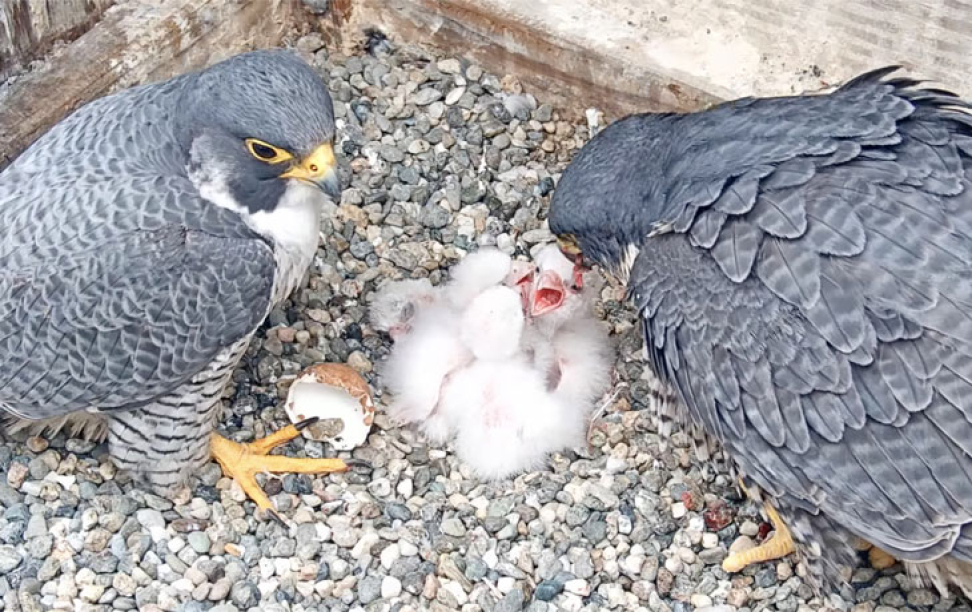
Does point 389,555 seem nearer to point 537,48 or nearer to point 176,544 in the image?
point 176,544

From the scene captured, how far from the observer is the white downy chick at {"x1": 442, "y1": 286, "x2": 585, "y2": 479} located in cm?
396

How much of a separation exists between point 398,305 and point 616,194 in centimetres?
87

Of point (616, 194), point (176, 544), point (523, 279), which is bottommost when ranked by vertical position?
point (176, 544)

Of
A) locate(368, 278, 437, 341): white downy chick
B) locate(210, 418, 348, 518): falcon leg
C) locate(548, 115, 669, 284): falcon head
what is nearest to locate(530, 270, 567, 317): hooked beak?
locate(548, 115, 669, 284): falcon head

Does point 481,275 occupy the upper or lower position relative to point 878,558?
upper

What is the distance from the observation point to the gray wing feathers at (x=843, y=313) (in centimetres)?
314

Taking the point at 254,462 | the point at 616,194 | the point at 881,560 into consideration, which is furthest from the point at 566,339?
the point at 881,560

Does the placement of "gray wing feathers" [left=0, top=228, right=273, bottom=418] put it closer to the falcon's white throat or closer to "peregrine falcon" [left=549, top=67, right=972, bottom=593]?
the falcon's white throat

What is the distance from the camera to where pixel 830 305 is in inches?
126

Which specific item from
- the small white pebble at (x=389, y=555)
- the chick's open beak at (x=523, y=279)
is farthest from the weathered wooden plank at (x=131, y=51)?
the small white pebble at (x=389, y=555)

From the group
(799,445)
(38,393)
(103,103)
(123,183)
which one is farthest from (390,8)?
(799,445)

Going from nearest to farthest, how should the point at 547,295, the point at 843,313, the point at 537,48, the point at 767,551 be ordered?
the point at 843,313 < the point at 767,551 < the point at 547,295 < the point at 537,48

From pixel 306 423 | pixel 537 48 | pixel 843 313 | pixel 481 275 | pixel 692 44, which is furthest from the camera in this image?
pixel 537 48

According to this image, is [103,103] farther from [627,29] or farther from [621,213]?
[627,29]
